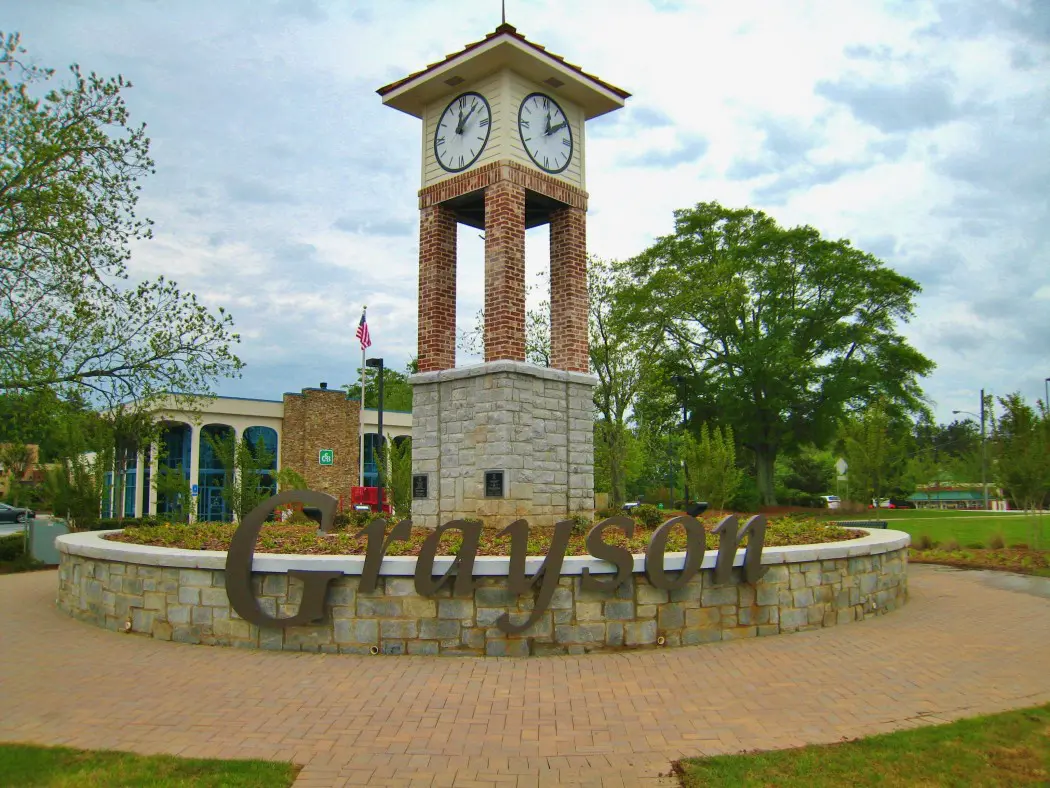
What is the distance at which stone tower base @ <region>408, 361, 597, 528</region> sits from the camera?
12.9 metres

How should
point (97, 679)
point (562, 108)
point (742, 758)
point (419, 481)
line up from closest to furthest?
point (742, 758)
point (97, 679)
point (419, 481)
point (562, 108)

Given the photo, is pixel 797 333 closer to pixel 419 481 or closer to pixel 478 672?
pixel 419 481

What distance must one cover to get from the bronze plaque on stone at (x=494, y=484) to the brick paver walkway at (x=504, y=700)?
443 centimetres

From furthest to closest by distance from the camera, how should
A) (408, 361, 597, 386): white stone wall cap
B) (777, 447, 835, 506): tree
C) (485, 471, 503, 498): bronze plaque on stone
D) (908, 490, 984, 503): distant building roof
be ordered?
(908, 490, 984, 503): distant building roof < (777, 447, 835, 506): tree < (408, 361, 597, 386): white stone wall cap < (485, 471, 503, 498): bronze plaque on stone

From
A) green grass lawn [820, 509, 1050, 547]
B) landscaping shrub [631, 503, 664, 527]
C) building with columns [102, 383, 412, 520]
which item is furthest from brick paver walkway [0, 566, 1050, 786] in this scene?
building with columns [102, 383, 412, 520]

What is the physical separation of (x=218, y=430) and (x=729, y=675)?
1351 inches

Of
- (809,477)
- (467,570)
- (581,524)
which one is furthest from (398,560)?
(809,477)

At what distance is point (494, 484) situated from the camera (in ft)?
42.2

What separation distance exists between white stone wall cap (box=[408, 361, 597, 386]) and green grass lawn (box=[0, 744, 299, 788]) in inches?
321

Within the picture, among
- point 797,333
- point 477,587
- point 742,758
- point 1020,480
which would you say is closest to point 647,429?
point 797,333

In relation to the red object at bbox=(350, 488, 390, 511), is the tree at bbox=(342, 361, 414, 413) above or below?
above

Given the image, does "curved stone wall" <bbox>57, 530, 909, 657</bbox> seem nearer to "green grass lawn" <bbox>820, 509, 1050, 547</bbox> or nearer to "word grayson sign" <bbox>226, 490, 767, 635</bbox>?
"word grayson sign" <bbox>226, 490, 767, 635</bbox>

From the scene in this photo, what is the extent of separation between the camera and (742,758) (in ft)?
18.1

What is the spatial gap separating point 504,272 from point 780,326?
27648mm
